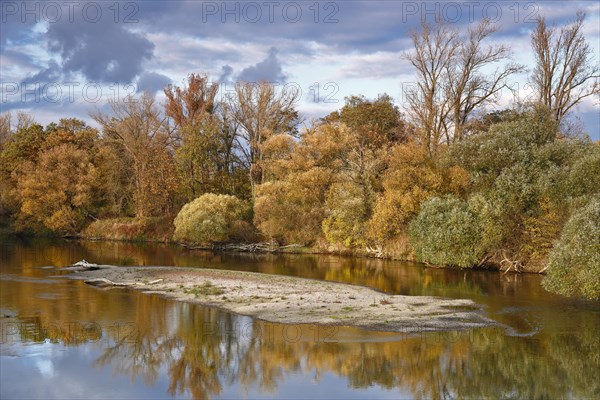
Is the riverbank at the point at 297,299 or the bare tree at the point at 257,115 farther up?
the bare tree at the point at 257,115

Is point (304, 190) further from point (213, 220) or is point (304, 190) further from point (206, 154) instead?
point (206, 154)

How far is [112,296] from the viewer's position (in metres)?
29.2

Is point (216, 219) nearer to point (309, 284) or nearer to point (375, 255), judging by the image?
point (375, 255)

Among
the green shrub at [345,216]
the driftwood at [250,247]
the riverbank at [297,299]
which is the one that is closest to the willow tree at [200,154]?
the driftwood at [250,247]

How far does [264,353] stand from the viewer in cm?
1962

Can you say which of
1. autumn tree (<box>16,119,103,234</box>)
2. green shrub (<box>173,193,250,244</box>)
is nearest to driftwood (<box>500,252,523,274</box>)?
green shrub (<box>173,193,250,244</box>)

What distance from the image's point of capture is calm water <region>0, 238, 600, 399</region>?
16.7m

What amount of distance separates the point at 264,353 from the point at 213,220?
36827mm

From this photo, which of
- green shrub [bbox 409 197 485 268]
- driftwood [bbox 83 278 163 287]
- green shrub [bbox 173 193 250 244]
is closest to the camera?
driftwood [bbox 83 278 163 287]

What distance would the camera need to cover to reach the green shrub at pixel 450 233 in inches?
1574

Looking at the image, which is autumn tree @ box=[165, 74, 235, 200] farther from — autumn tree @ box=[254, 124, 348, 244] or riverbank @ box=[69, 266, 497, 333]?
riverbank @ box=[69, 266, 497, 333]

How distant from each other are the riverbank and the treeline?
19.7 feet

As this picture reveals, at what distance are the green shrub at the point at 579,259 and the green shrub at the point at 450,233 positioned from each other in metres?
11.6

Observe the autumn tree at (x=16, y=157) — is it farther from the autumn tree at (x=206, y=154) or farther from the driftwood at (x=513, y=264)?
the driftwood at (x=513, y=264)
